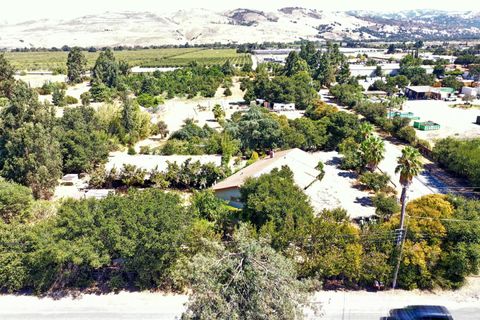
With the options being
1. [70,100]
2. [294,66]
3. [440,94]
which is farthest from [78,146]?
[440,94]

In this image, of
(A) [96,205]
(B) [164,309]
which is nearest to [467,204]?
(B) [164,309]

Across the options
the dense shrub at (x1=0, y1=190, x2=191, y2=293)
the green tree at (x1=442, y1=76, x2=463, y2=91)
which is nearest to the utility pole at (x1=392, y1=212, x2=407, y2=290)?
the dense shrub at (x1=0, y1=190, x2=191, y2=293)

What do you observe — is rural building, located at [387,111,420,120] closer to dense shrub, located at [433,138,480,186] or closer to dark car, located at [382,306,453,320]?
dense shrub, located at [433,138,480,186]

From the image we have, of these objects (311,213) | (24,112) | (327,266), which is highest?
(24,112)

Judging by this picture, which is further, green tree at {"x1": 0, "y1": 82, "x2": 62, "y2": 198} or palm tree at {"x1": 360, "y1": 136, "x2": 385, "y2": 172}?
palm tree at {"x1": 360, "y1": 136, "x2": 385, "y2": 172}

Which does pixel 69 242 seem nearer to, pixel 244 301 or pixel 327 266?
pixel 244 301

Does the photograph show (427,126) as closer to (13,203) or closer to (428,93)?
(428,93)

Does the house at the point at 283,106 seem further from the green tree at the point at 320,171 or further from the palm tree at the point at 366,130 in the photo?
the green tree at the point at 320,171

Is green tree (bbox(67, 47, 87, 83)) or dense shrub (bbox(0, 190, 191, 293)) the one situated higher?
green tree (bbox(67, 47, 87, 83))
